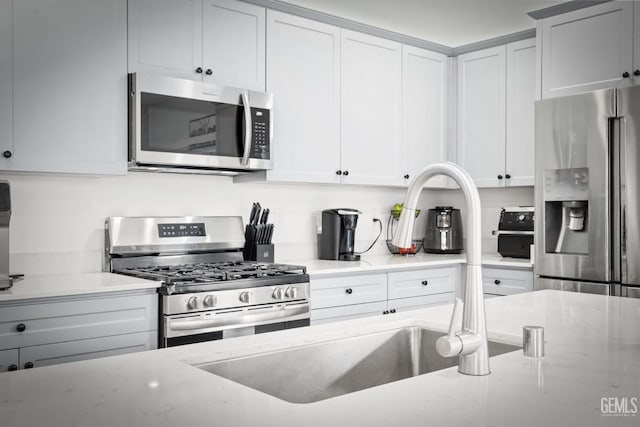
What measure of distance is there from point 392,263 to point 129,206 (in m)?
1.61

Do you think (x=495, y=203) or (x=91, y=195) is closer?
(x=91, y=195)

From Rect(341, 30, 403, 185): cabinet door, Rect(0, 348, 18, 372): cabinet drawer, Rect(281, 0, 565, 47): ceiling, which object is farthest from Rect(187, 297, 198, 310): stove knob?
Rect(281, 0, 565, 47): ceiling

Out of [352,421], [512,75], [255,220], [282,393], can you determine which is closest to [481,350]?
[352,421]

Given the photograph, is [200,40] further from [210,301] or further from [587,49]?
[587,49]

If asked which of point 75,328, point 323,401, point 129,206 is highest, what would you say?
A: point 129,206

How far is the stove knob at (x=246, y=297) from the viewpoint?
2.81 m

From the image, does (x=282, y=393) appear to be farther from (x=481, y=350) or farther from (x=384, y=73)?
(x=384, y=73)

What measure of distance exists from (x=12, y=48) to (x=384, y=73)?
2.36 m

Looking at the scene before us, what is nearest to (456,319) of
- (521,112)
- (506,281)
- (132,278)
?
(132,278)

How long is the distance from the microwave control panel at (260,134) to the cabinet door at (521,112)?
73.0 inches

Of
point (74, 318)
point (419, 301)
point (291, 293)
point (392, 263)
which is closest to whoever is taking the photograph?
point (74, 318)

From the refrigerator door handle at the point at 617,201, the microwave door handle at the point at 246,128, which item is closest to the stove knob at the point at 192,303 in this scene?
the microwave door handle at the point at 246,128

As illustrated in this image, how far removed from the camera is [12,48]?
8.45ft

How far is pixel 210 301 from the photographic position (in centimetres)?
269
